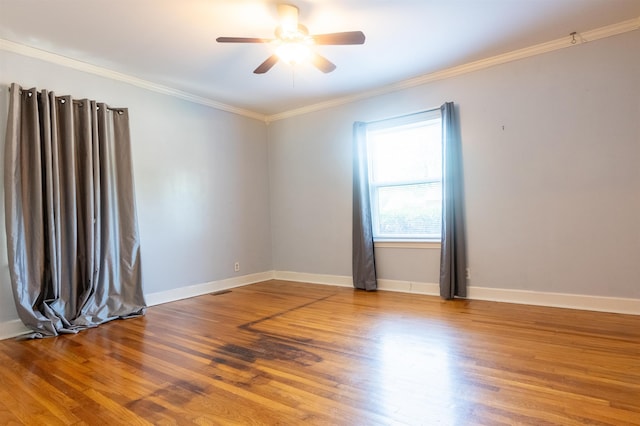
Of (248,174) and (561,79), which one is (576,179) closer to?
(561,79)

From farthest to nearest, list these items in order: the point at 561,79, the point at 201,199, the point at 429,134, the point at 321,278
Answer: the point at 321,278 < the point at 201,199 < the point at 429,134 < the point at 561,79

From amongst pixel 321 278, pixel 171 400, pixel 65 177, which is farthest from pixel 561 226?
pixel 65 177

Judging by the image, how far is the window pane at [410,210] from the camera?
416cm

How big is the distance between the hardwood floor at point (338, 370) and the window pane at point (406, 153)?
64.4 inches

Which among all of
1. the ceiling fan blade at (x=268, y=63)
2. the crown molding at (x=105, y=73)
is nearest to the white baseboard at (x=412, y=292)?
the crown molding at (x=105, y=73)

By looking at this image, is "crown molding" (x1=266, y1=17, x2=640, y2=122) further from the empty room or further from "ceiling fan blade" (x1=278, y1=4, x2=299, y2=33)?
"ceiling fan blade" (x1=278, y1=4, x2=299, y2=33)

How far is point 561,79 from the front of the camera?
337 centimetres

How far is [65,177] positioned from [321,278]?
10.5 ft

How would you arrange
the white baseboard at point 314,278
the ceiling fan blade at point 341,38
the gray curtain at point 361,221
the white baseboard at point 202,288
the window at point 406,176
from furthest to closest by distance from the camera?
1. the white baseboard at point 314,278
2. the gray curtain at point 361,221
3. the window at point 406,176
4. the white baseboard at point 202,288
5. the ceiling fan blade at point 341,38

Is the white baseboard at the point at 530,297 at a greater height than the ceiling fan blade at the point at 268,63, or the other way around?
the ceiling fan blade at the point at 268,63

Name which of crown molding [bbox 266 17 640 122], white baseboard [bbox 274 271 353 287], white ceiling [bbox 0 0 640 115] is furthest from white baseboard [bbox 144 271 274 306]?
crown molding [bbox 266 17 640 122]

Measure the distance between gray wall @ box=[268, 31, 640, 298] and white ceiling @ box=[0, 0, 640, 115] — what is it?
1.05 ft

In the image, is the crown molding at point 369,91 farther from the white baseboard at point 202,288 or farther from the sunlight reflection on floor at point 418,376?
the sunlight reflection on floor at point 418,376

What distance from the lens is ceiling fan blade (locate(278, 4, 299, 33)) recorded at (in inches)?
102
